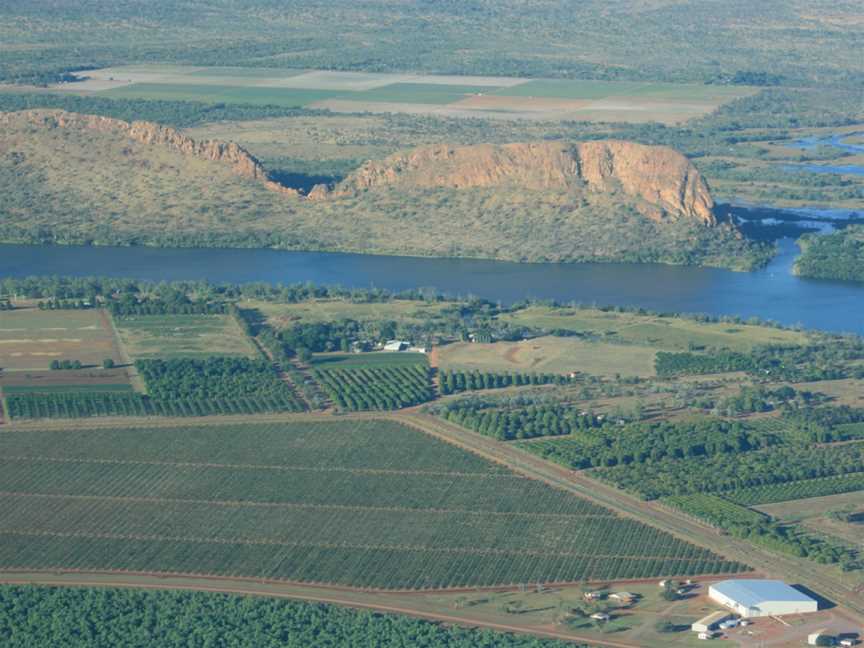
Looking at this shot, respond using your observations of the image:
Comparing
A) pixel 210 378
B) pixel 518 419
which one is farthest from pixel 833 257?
pixel 210 378

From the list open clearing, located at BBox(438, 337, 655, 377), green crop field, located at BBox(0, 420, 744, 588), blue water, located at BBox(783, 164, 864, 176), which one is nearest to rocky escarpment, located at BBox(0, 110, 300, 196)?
open clearing, located at BBox(438, 337, 655, 377)

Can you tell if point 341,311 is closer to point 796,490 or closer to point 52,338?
point 52,338

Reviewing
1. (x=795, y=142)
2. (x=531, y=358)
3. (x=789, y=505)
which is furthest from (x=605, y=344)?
(x=795, y=142)

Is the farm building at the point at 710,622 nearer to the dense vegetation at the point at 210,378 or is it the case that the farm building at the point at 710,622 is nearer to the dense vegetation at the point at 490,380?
the dense vegetation at the point at 490,380

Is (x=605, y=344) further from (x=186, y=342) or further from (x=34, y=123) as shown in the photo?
(x=34, y=123)

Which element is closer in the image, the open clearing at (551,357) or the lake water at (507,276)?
the open clearing at (551,357)

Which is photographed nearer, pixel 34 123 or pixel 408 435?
pixel 408 435

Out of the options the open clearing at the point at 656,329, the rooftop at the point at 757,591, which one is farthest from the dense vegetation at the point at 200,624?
the open clearing at the point at 656,329
